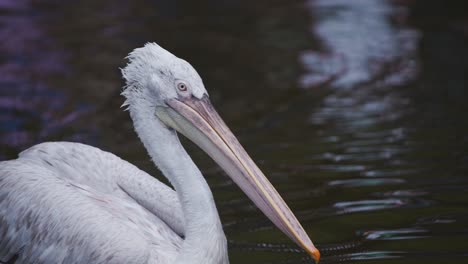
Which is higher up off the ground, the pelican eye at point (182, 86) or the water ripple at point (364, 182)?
the pelican eye at point (182, 86)

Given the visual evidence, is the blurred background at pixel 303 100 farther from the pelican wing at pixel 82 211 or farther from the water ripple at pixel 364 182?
the pelican wing at pixel 82 211

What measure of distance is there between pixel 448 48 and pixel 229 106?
14.4 feet

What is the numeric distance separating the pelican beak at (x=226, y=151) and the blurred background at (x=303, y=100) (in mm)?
821

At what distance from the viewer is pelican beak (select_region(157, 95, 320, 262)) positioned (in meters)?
4.14

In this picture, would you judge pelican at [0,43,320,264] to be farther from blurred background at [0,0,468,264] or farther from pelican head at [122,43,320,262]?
blurred background at [0,0,468,264]

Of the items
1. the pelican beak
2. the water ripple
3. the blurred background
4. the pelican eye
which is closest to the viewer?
the pelican beak

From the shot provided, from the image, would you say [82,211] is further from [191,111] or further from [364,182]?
[364,182]

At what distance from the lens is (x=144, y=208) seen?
15.4 feet

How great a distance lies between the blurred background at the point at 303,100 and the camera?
559 cm

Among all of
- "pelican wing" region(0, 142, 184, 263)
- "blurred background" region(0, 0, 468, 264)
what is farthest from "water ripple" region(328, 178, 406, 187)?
"pelican wing" region(0, 142, 184, 263)

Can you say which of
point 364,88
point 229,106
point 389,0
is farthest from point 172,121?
point 389,0

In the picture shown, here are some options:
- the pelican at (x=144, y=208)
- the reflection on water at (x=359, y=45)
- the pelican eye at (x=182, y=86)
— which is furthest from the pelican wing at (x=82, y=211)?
the reflection on water at (x=359, y=45)

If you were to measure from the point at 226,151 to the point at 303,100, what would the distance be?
611cm

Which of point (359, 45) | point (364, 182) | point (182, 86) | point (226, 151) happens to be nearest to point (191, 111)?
point (182, 86)
